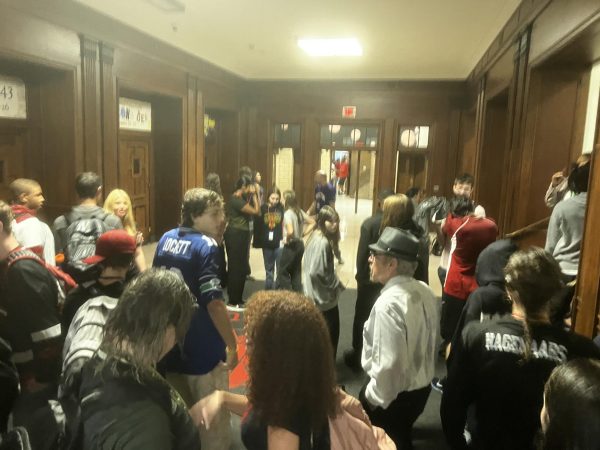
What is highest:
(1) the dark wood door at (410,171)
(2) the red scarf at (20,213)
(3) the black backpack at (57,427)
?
(1) the dark wood door at (410,171)

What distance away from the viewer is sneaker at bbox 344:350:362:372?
3916 mm

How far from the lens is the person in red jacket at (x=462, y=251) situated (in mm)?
3361

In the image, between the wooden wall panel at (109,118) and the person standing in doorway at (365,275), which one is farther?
the wooden wall panel at (109,118)

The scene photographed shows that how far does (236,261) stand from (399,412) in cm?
334

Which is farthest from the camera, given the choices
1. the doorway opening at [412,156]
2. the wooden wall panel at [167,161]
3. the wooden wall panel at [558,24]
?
the doorway opening at [412,156]

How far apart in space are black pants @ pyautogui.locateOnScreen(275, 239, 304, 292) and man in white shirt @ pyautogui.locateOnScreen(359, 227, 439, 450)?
192 cm

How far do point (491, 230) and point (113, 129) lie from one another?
14.9ft

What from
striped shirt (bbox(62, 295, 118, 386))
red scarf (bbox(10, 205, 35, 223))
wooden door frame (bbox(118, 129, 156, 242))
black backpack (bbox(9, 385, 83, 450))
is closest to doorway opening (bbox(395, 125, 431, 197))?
wooden door frame (bbox(118, 129, 156, 242))

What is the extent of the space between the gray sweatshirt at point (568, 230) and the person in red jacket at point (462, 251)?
392 millimetres

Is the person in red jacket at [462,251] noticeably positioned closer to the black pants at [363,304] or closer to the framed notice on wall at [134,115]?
the black pants at [363,304]

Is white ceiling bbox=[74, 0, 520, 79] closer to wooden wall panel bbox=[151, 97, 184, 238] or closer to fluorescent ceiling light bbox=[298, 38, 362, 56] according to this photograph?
fluorescent ceiling light bbox=[298, 38, 362, 56]

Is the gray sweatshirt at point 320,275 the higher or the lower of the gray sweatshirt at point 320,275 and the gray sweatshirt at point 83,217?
the lower

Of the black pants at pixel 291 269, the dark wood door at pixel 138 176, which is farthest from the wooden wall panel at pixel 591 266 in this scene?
the dark wood door at pixel 138 176

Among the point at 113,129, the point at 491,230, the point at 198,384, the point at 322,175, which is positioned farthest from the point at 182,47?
the point at 198,384
